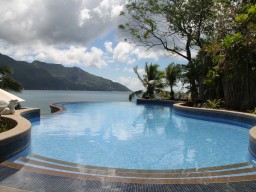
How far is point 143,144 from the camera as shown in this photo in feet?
26.7

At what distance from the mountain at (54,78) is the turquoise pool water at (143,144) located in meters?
88.1

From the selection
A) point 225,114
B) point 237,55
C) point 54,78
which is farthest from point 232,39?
point 54,78

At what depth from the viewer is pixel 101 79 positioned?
590 ft

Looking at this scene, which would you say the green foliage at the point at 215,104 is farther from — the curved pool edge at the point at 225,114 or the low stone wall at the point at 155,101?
the low stone wall at the point at 155,101

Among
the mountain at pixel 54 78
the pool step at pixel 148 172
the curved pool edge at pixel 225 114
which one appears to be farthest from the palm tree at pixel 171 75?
the mountain at pixel 54 78

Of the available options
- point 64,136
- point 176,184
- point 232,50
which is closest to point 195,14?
point 232,50

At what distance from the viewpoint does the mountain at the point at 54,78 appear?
11794cm

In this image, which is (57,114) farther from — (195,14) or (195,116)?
(195,14)

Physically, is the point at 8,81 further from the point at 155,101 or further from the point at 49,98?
the point at 49,98

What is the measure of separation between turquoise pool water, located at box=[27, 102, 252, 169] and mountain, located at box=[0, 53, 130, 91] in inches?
3468

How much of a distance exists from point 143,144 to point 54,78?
13197 centimetres

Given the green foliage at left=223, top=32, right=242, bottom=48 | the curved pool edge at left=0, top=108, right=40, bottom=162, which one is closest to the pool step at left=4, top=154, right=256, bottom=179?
the curved pool edge at left=0, top=108, right=40, bottom=162

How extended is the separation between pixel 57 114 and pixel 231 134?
8.95 m

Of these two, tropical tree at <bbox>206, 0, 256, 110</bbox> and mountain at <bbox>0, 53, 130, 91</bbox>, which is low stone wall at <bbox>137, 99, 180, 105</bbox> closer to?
tropical tree at <bbox>206, 0, 256, 110</bbox>
